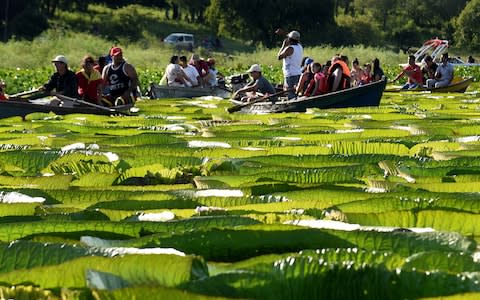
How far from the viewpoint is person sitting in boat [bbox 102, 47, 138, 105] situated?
48.2 ft

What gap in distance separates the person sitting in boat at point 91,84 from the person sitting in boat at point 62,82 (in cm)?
17

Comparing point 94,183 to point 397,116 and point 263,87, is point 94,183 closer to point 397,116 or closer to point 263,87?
point 397,116

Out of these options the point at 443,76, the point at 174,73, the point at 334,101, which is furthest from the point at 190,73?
the point at 334,101

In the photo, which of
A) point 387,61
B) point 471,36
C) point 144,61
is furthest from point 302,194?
point 471,36

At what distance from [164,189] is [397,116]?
641 centimetres

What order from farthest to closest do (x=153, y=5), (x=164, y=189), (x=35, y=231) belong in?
(x=153, y=5) → (x=164, y=189) → (x=35, y=231)

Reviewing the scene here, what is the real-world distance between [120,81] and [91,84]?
0.65 m

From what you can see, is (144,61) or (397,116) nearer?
(397,116)

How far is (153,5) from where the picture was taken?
87.8 metres

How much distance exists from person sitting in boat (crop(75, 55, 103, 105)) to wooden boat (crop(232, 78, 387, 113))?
8.02ft

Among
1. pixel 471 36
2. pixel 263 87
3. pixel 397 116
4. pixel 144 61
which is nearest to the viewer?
pixel 397 116

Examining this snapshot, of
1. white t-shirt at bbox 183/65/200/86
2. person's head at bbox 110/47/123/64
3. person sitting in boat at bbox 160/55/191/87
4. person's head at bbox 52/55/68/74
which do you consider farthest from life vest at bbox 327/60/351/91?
white t-shirt at bbox 183/65/200/86

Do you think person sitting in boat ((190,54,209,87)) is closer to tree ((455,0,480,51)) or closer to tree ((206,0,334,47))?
tree ((206,0,334,47))

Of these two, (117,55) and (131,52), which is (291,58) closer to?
(117,55)
